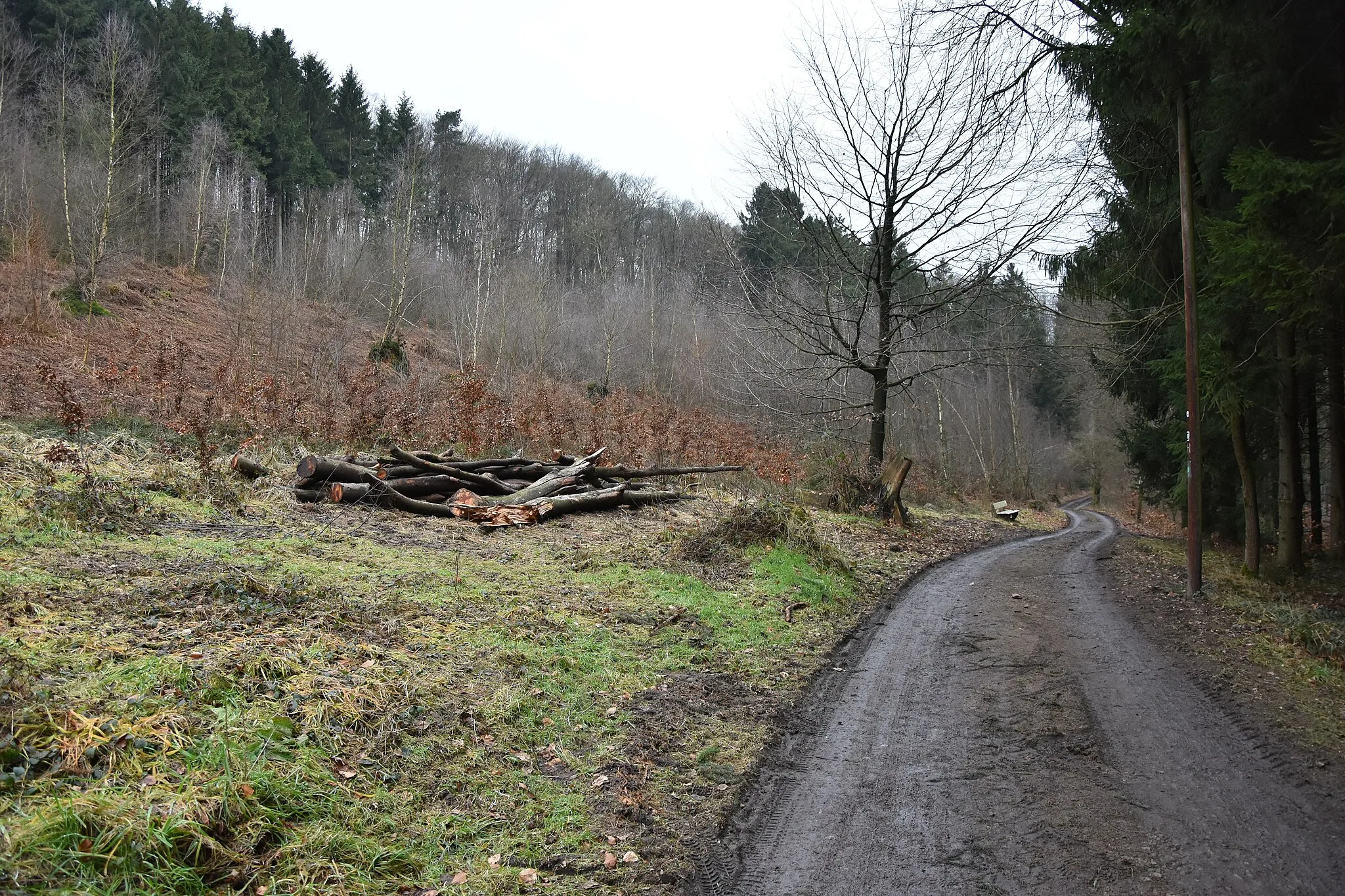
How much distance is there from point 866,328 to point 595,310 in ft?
85.9

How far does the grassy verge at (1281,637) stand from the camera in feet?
18.7

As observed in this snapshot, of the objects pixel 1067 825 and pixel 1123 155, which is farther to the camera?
pixel 1123 155

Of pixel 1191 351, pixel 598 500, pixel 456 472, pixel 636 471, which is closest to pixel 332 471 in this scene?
pixel 456 472

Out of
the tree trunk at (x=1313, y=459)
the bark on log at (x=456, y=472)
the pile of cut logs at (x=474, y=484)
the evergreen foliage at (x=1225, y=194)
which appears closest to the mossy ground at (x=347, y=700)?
the pile of cut logs at (x=474, y=484)

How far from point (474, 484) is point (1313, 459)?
55.1 feet

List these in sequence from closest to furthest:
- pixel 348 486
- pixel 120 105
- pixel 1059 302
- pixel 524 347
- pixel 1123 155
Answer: pixel 348 486
pixel 1123 155
pixel 1059 302
pixel 120 105
pixel 524 347

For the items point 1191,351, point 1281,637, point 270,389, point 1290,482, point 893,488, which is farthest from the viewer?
point 893,488

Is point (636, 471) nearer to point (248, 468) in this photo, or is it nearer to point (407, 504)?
point (407, 504)

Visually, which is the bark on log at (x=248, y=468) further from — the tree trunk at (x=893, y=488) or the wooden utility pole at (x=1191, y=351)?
the wooden utility pole at (x=1191, y=351)

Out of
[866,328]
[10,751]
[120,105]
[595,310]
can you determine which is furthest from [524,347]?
[10,751]

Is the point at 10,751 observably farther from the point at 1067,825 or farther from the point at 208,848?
the point at 1067,825

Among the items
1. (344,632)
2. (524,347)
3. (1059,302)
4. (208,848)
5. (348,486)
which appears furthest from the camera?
(524,347)

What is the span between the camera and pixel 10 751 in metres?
3.09

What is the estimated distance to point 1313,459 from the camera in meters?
16.2
